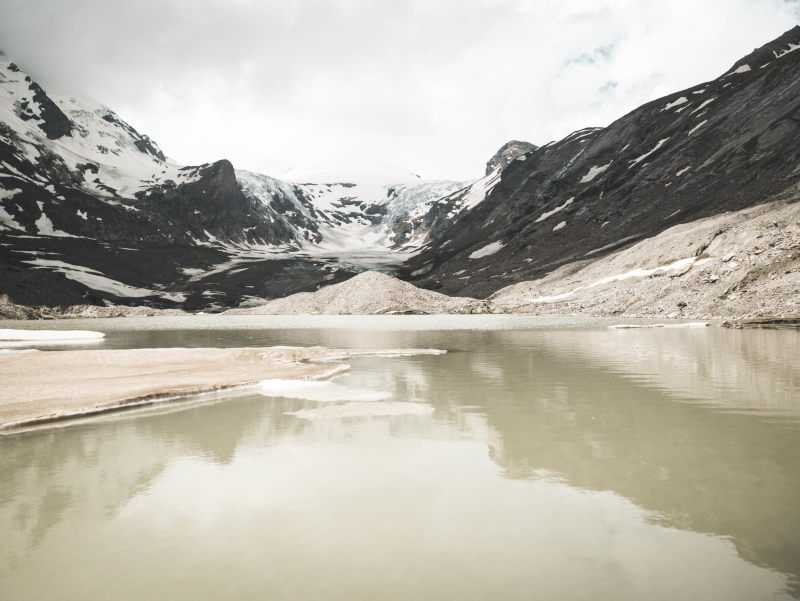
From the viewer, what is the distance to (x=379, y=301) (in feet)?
393

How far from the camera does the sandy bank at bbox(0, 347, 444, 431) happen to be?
1598 cm

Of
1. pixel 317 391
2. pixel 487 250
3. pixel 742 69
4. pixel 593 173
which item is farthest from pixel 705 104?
pixel 317 391

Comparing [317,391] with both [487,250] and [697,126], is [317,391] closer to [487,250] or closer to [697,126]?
[697,126]

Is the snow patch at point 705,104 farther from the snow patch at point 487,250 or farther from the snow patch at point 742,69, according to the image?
the snow patch at point 487,250

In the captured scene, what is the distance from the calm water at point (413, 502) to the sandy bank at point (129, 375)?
201 centimetres

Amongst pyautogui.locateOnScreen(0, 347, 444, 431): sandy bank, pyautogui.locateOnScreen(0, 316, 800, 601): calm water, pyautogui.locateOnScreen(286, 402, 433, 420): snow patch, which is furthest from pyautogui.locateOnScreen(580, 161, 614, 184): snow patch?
pyautogui.locateOnScreen(286, 402, 433, 420): snow patch

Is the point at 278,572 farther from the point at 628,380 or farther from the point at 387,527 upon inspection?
the point at 628,380

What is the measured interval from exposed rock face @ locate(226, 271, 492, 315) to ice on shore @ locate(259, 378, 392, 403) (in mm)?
95261

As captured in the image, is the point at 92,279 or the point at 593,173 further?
the point at 92,279

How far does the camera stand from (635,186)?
14950 centimetres

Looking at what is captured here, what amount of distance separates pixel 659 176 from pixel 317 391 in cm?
15181

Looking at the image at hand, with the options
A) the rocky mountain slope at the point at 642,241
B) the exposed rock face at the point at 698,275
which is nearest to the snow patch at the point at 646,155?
the rocky mountain slope at the point at 642,241

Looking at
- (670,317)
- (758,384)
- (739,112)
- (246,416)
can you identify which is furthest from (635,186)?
(246,416)

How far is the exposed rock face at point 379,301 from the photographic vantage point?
118m
